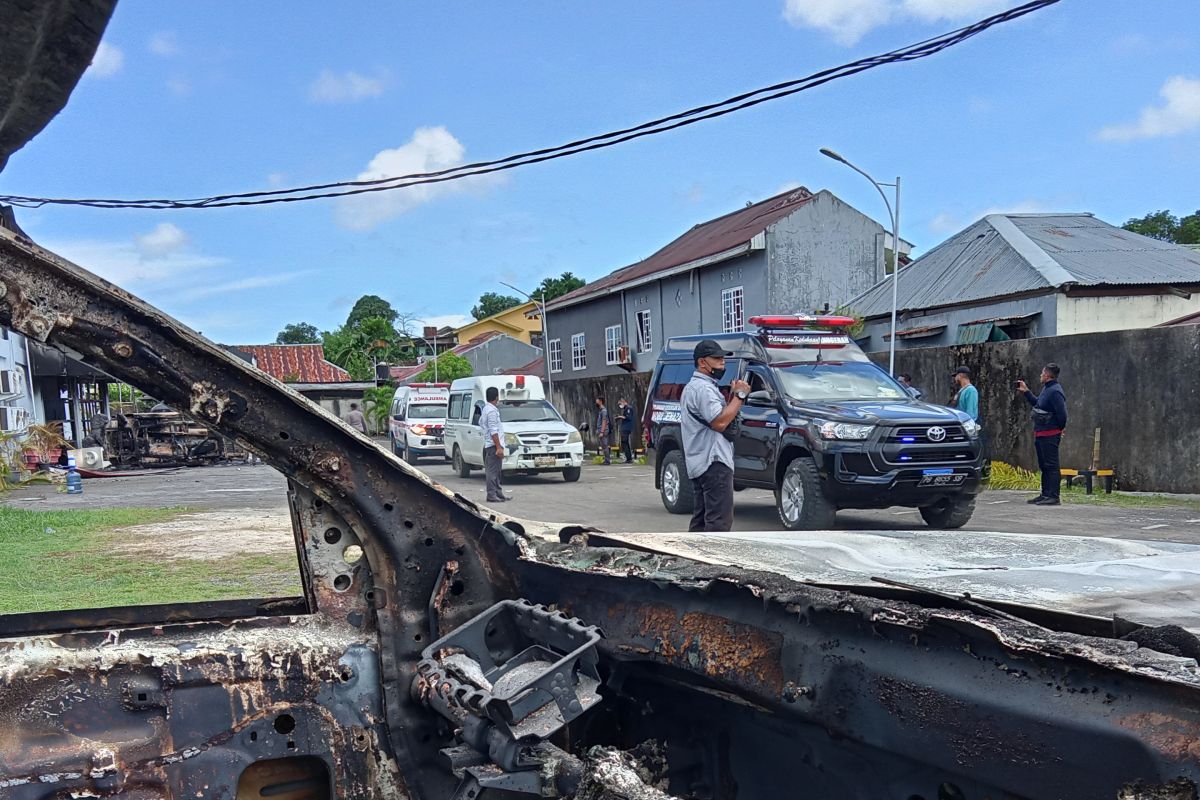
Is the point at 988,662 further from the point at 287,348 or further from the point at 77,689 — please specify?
the point at 287,348

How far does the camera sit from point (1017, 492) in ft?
45.2

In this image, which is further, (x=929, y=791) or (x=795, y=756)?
(x=795, y=756)

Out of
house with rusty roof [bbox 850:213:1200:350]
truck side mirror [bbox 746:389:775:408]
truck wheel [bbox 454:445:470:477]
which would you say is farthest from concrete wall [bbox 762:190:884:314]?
truck side mirror [bbox 746:389:775:408]

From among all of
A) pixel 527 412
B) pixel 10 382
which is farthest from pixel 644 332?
pixel 10 382

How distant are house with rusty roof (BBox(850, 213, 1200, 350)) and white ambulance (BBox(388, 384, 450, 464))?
38.9ft

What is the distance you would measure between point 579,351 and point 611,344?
328 centimetres

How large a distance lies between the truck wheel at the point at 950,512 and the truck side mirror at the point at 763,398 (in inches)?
78.0

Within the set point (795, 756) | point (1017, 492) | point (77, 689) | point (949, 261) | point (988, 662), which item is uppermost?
point (949, 261)

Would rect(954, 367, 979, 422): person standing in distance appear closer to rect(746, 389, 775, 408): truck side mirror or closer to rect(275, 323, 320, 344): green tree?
rect(746, 389, 775, 408): truck side mirror

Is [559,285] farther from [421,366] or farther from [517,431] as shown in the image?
[517,431]

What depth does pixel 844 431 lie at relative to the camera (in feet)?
30.4

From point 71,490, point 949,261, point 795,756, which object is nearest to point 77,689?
point 795,756

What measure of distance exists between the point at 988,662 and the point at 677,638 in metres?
0.79

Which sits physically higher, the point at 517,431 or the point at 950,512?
the point at 517,431
